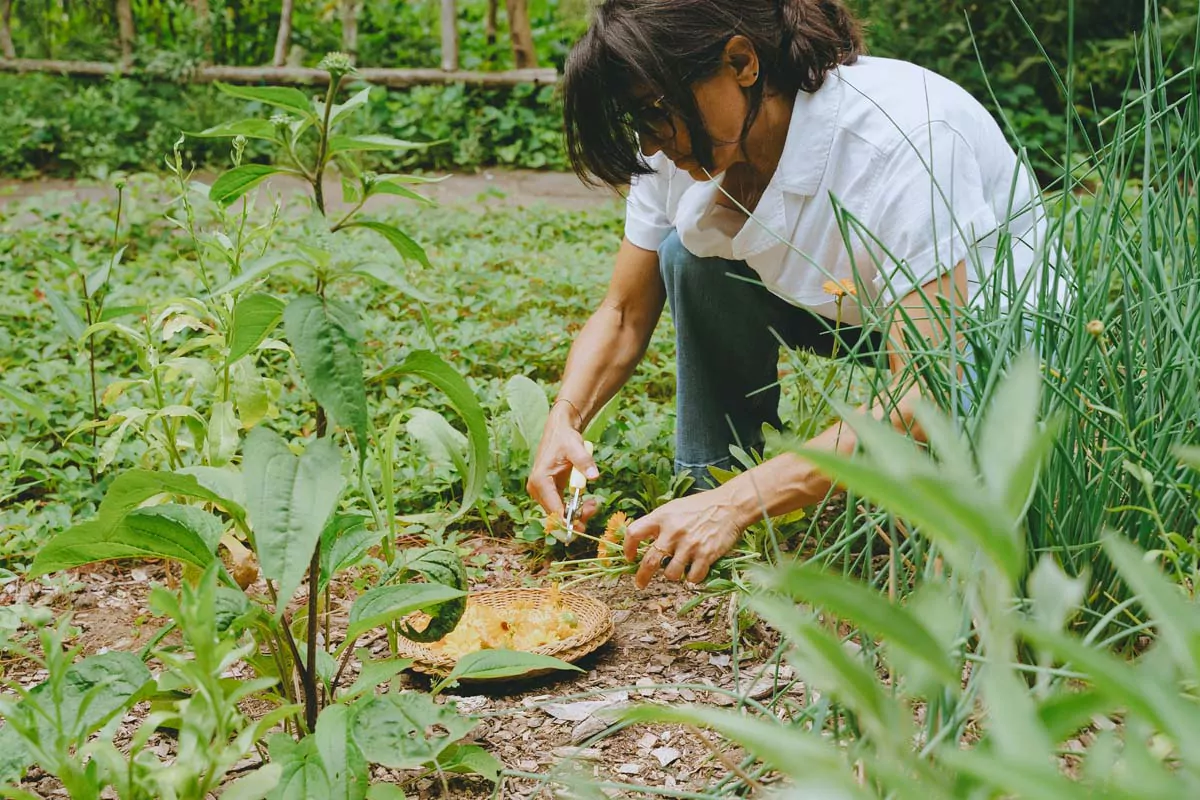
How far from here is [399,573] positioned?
4.44 feet

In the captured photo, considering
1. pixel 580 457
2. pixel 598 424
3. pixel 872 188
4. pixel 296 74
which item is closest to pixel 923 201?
pixel 872 188

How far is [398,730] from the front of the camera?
3.72 ft

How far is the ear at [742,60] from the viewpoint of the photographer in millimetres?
1836

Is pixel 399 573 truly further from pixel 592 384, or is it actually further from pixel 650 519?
pixel 592 384

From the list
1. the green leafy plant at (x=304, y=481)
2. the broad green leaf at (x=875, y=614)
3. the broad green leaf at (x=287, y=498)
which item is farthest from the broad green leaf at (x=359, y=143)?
the broad green leaf at (x=875, y=614)

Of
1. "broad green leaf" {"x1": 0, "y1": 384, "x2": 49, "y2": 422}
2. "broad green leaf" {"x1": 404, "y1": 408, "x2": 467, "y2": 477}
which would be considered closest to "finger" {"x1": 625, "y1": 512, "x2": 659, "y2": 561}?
"broad green leaf" {"x1": 404, "y1": 408, "x2": 467, "y2": 477}

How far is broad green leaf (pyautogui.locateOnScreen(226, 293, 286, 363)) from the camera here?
1098 millimetres

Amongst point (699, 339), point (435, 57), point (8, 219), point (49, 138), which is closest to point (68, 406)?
point (699, 339)

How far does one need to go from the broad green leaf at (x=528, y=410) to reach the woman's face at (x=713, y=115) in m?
0.66

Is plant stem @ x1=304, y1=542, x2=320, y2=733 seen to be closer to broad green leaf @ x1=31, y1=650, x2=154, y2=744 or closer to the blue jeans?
broad green leaf @ x1=31, y1=650, x2=154, y2=744

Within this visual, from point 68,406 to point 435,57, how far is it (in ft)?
18.0

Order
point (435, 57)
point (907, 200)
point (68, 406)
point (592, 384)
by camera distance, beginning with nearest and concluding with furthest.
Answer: point (907, 200), point (592, 384), point (68, 406), point (435, 57)

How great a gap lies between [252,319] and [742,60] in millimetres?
1052

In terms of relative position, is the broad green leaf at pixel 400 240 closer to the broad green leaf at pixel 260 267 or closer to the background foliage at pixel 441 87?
the broad green leaf at pixel 260 267
